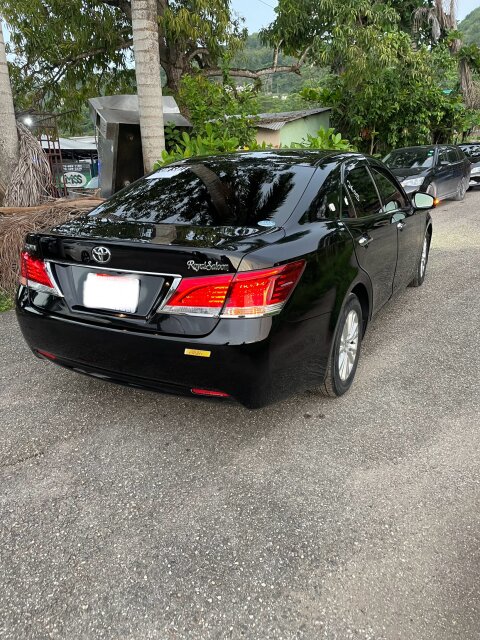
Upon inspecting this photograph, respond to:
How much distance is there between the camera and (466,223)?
9797 millimetres

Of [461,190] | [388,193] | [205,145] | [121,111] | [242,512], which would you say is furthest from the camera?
[461,190]

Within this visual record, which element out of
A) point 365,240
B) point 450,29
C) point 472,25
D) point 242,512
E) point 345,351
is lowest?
point 242,512

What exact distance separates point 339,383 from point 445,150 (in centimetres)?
1116

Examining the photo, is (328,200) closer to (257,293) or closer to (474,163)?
(257,293)

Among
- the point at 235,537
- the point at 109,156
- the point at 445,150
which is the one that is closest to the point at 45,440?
the point at 235,537

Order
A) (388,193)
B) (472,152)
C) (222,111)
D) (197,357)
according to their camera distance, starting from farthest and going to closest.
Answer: (472,152)
(222,111)
(388,193)
(197,357)

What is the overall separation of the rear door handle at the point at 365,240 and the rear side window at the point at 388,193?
64cm

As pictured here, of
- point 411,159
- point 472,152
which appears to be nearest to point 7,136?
point 411,159

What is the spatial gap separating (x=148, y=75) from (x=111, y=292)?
5.18 meters

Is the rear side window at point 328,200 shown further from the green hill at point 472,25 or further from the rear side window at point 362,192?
the green hill at point 472,25

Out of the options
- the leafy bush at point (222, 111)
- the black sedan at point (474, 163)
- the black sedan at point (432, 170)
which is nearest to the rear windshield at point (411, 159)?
the black sedan at point (432, 170)

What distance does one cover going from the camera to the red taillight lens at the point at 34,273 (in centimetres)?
278

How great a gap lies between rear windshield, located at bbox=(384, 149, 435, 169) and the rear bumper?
1048 centimetres

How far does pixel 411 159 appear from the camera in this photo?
481 inches
